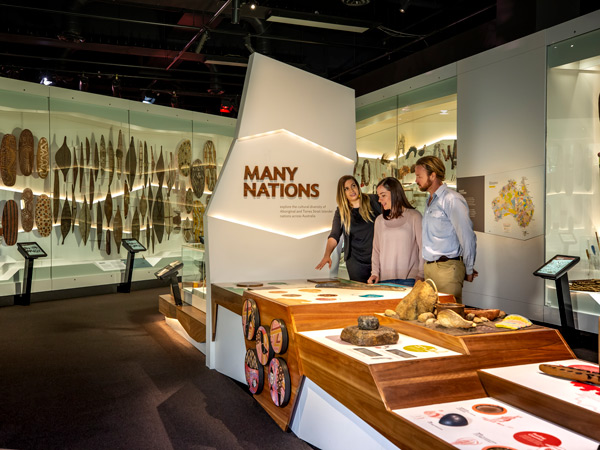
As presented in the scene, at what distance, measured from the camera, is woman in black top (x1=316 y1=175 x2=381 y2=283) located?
4.29m

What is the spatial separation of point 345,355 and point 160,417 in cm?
163

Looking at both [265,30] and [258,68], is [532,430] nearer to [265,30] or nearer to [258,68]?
[258,68]

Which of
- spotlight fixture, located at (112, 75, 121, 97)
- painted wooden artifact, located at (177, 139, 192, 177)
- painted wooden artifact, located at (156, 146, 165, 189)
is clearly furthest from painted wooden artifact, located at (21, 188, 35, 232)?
spotlight fixture, located at (112, 75, 121, 97)

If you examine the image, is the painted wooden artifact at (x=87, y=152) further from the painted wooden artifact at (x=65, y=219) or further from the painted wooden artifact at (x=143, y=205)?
the painted wooden artifact at (x=143, y=205)

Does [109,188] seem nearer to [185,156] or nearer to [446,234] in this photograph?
[185,156]

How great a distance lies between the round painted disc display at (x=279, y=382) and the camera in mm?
2908

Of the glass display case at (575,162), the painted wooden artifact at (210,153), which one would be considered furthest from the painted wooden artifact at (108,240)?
the glass display case at (575,162)

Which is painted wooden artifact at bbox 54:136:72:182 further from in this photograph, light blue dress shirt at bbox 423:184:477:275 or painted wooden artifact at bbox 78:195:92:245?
light blue dress shirt at bbox 423:184:477:275

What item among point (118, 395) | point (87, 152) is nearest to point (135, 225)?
point (87, 152)

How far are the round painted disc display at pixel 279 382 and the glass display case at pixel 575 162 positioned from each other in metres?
3.55

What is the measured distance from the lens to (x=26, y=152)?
823 cm

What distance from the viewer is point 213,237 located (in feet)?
14.5

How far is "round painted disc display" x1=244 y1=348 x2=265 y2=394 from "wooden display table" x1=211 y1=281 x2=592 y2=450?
34cm

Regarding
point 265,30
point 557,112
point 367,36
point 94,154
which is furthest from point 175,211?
point 557,112
